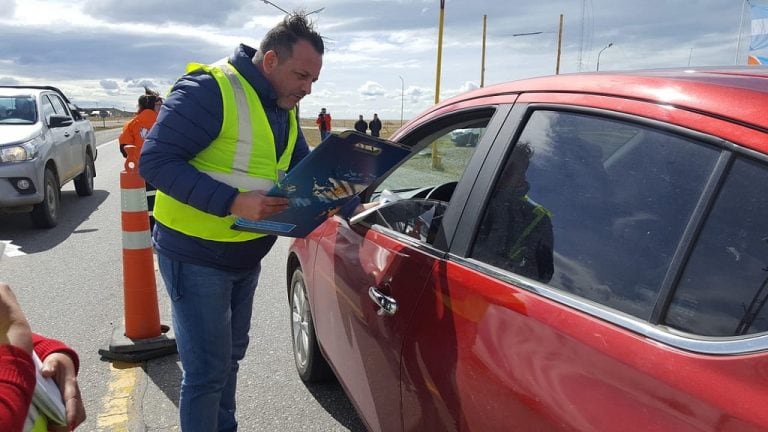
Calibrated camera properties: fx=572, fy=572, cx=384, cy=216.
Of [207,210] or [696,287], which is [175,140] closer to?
[207,210]

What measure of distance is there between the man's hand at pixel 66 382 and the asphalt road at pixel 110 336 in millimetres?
468

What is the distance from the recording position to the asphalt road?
3.09 m

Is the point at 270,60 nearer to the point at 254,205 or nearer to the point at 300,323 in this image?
the point at 254,205

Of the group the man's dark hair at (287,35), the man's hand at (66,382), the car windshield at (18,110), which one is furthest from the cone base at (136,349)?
Result: the car windshield at (18,110)

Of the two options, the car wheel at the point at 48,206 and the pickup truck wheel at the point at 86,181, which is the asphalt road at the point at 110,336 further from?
the pickup truck wheel at the point at 86,181

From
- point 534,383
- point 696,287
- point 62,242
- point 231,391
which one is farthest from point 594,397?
point 62,242

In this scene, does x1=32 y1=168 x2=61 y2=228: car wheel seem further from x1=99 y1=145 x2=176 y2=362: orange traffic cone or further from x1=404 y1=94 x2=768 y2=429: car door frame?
x1=404 y1=94 x2=768 y2=429: car door frame

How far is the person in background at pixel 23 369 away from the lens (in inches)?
47.0

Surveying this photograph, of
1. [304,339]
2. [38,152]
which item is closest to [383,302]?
[304,339]

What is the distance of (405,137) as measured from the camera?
254cm

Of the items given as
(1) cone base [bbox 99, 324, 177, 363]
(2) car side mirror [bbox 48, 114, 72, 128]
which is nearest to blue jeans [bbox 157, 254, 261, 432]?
(1) cone base [bbox 99, 324, 177, 363]

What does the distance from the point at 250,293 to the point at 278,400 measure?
103 cm

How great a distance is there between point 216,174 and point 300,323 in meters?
1.59

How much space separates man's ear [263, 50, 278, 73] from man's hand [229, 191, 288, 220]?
0.48m
